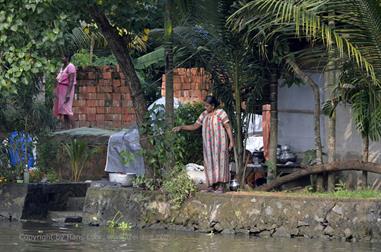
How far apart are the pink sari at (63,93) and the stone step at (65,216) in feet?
12.8

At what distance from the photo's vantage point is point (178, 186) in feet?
42.7

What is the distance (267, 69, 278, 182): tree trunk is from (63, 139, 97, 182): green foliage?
3.64m

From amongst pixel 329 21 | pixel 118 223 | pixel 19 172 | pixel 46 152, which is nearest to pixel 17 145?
pixel 19 172

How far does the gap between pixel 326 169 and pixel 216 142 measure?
169 centimetres

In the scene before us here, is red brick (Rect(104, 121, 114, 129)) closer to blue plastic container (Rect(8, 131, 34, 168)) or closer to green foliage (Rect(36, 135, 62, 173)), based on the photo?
green foliage (Rect(36, 135, 62, 173))

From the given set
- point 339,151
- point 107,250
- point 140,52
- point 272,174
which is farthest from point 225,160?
point 140,52

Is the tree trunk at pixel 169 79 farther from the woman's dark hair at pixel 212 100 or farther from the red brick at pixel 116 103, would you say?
the red brick at pixel 116 103

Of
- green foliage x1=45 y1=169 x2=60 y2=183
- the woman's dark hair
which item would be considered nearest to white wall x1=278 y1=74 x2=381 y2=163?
the woman's dark hair

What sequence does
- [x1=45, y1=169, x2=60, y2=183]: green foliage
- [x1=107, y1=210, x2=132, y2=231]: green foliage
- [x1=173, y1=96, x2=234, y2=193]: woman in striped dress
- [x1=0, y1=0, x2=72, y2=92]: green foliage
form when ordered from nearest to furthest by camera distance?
[x1=0, y1=0, x2=72, y2=92]: green foliage < [x1=173, y1=96, x2=234, y2=193]: woman in striped dress < [x1=107, y1=210, x2=132, y2=231]: green foliage < [x1=45, y1=169, x2=60, y2=183]: green foliage

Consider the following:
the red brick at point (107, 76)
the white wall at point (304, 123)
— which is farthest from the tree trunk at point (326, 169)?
the red brick at point (107, 76)

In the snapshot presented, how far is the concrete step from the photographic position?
1514 cm

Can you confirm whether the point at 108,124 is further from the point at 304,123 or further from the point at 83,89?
the point at 304,123

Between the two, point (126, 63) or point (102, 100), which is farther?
point (102, 100)

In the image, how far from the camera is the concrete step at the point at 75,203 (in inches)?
596
